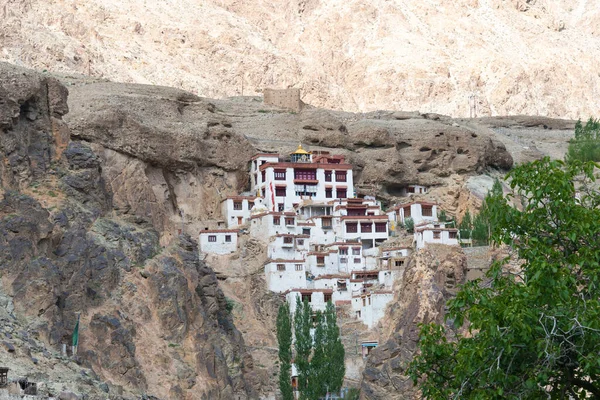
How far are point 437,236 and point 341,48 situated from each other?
84573 millimetres

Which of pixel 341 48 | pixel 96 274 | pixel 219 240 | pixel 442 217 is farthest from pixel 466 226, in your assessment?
pixel 341 48

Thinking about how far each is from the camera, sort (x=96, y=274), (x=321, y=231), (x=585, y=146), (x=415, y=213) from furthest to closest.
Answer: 1. (x=585, y=146)
2. (x=415, y=213)
3. (x=321, y=231)
4. (x=96, y=274)

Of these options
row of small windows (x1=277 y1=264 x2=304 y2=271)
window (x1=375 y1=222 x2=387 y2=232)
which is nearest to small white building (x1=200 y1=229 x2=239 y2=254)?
row of small windows (x1=277 y1=264 x2=304 y2=271)

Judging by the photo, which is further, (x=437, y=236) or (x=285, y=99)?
(x=285, y=99)

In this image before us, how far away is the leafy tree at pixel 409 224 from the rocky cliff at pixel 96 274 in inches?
700

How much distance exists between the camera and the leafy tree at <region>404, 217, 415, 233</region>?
71.2 m

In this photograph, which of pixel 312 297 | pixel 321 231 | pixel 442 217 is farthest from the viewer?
pixel 442 217

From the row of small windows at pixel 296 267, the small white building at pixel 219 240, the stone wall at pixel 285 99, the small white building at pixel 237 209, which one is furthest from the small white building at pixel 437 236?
the stone wall at pixel 285 99

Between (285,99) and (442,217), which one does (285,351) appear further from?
(285,99)

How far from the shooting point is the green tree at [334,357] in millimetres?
56188

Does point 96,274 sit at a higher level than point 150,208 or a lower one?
lower

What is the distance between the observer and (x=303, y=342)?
2283 inches

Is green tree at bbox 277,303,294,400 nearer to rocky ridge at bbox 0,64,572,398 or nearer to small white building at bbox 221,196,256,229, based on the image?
rocky ridge at bbox 0,64,572,398

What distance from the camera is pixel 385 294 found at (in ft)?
205
